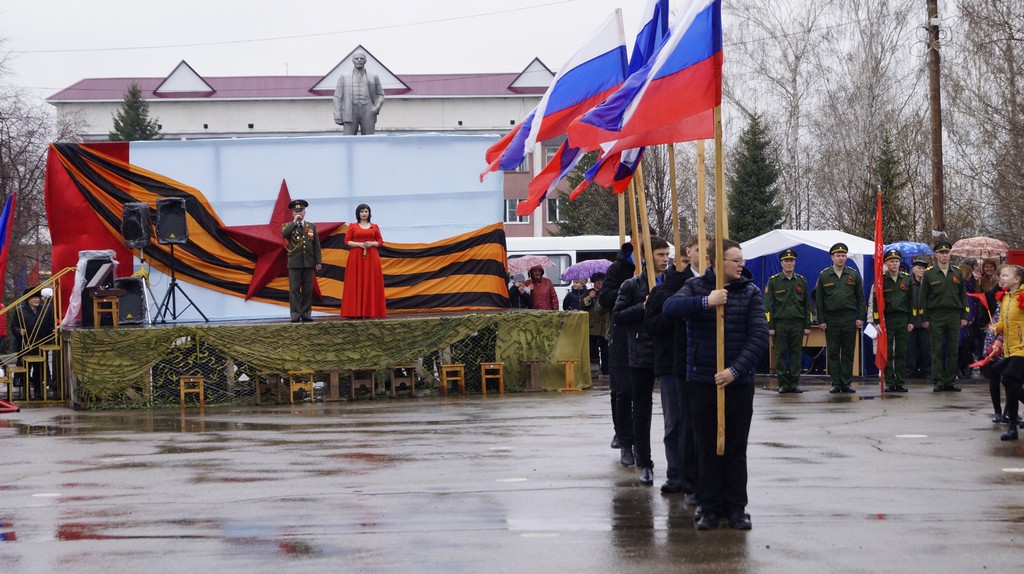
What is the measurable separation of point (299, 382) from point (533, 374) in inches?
138

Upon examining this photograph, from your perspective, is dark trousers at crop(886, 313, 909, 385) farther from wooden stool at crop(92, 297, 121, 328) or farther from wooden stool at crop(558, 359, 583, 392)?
wooden stool at crop(92, 297, 121, 328)

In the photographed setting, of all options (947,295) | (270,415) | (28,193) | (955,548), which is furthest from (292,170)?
(28,193)

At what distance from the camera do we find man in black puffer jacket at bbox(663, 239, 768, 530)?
26.9 ft

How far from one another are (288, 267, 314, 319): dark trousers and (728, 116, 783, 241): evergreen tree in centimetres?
2833

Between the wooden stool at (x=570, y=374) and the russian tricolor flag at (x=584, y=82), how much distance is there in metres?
7.38

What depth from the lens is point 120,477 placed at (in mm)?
10977

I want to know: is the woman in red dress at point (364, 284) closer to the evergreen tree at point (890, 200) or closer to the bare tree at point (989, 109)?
the bare tree at point (989, 109)

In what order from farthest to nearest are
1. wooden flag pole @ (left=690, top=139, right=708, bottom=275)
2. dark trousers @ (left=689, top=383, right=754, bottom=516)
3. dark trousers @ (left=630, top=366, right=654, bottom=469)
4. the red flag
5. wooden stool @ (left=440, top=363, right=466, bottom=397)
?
wooden stool @ (left=440, top=363, right=466, bottom=397) → the red flag → dark trousers @ (left=630, top=366, right=654, bottom=469) → wooden flag pole @ (left=690, top=139, right=708, bottom=275) → dark trousers @ (left=689, top=383, right=754, bottom=516)

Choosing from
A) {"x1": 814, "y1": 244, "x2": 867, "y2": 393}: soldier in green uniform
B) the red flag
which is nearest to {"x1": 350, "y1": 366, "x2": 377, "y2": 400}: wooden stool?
{"x1": 814, "y1": 244, "x2": 867, "y2": 393}: soldier in green uniform

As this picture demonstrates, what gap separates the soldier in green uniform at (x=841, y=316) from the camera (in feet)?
60.1

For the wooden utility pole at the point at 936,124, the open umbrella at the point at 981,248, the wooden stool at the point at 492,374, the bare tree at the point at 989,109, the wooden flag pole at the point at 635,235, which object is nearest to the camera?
the wooden flag pole at the point at 635,235

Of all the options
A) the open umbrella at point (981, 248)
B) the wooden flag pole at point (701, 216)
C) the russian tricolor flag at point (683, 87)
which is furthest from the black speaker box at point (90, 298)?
the open umbrella at point (981, 248)

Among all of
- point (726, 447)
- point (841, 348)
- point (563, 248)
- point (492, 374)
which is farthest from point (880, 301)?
point (563, 248)

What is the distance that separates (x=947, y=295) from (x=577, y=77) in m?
8.02
